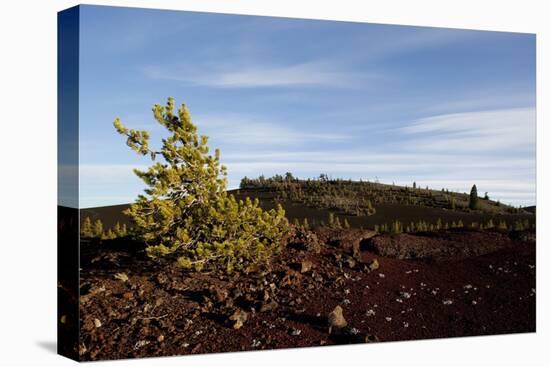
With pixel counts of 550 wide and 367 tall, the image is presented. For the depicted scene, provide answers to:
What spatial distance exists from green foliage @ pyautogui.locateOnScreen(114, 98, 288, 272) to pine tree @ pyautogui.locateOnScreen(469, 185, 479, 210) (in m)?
2.74

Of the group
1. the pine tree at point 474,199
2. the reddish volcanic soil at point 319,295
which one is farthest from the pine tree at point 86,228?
the pine tree at point 474,199

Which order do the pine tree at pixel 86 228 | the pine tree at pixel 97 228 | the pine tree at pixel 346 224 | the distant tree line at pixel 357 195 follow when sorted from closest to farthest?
the pine tree at pixel 86 228, the pine tree at pixel 97 228, the distant tree line at pixel 357 195, the pine tree at pixel 346 224

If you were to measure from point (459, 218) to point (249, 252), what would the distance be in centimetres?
316

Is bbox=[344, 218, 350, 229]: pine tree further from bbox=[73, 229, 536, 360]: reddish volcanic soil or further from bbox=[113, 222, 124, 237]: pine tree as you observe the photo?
bbox=[113, 222, 124, 237]: pine tree

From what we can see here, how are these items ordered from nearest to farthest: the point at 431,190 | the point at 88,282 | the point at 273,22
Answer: the point at 88,282, the point at 273,22, the point at 431,190

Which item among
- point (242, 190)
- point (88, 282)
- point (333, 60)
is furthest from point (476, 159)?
point (88, 282)

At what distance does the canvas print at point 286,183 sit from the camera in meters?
8.95

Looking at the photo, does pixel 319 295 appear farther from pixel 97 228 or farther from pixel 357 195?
pixel 97 228

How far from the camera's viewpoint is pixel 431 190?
1064cm

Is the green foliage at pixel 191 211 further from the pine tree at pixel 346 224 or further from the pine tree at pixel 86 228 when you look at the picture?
the pine tree at pixel 346 224

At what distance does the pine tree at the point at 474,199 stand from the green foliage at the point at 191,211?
2739 millimetres

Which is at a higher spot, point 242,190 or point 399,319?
point 242,190

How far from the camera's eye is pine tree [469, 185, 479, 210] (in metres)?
10.9

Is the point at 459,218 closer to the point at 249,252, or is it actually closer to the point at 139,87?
the point at 249,252
